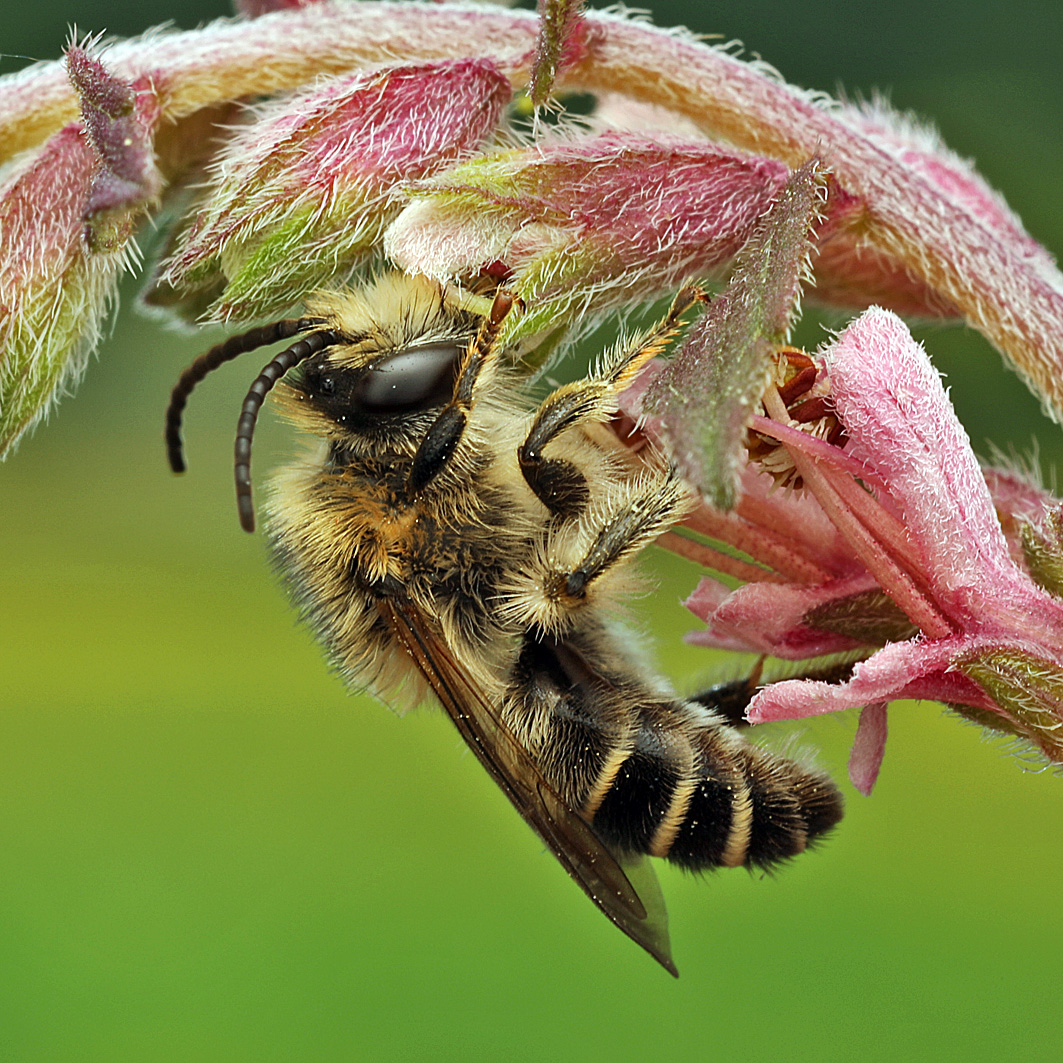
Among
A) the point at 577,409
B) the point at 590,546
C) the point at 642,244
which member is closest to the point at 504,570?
the point at 590,546

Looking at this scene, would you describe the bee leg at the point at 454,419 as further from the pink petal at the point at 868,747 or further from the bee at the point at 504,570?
the pink petal at the point at 868,747

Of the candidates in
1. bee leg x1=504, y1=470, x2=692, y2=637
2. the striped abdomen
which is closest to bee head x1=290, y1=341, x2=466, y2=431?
bee leg x1=504, y1=470, x2=692, y2=637

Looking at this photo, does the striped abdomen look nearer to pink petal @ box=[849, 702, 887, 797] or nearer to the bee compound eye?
pink petal @ box=[849, 702, 887, 797]

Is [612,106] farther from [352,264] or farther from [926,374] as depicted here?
[926,374]

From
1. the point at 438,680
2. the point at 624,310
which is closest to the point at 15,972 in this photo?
the point at 438,680

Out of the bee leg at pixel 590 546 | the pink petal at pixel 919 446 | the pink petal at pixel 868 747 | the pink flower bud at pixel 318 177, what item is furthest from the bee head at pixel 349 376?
the pink petal at pixel 868 747
